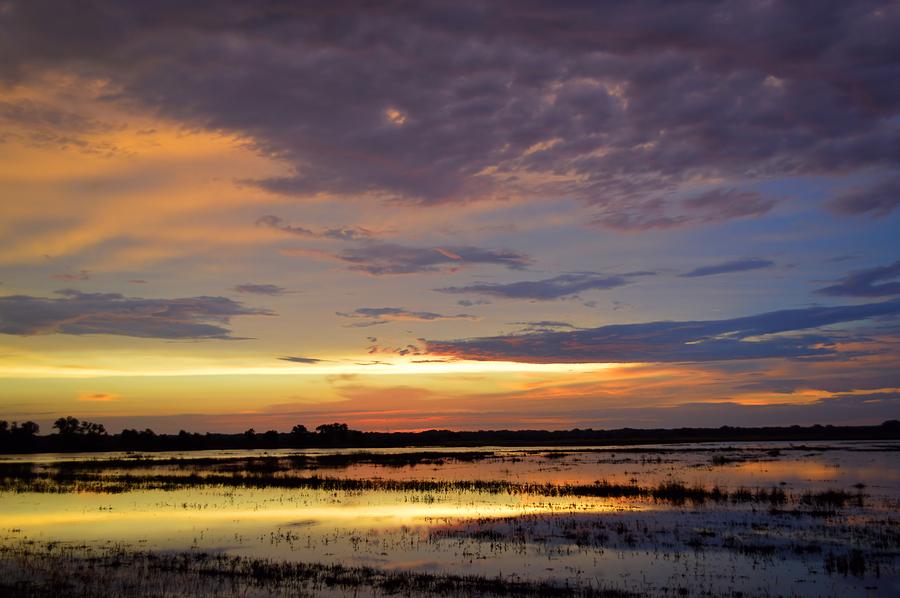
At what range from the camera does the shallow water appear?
19.2 metres

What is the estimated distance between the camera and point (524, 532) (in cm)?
2614

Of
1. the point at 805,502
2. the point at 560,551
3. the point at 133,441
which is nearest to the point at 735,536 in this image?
the point at 560,551

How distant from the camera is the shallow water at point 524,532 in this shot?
1922 cm

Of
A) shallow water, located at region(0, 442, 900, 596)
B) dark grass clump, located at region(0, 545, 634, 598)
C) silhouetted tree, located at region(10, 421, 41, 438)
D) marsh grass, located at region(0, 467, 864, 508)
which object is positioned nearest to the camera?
dark grass clump, located at region(0, 545, 634, 598)

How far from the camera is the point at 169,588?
55.6 feet

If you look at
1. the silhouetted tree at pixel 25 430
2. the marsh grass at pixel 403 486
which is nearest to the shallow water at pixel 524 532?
the marsh grass at pixel 403 486

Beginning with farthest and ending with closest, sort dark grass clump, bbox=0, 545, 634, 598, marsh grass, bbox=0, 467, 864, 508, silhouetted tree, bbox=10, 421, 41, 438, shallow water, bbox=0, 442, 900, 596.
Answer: silhouetted tree, bbox=10, 421, 41, 438 → marsh grass, bbox=0, 467, 864, 508 → shallow water, bbox=0, 442, 900, 596 → dark grass clump, bbox=0, 545, 634, 598

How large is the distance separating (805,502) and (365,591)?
26031 millimetres

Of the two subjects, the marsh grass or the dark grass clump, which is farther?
the marsh grass

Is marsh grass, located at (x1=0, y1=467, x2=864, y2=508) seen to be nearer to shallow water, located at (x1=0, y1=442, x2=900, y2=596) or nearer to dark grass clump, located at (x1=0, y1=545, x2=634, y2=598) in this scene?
shallow water, located at (x1=0, y1=442, x2=900, y2=596)

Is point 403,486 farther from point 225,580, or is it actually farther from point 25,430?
point 25,430

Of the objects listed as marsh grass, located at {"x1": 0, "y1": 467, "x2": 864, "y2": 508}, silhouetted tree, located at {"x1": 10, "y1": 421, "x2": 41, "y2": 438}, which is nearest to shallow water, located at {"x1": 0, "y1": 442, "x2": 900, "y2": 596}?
marsh grass, located at {"x1": 0, "y1": 467, "x2": 864, "y2": 508}

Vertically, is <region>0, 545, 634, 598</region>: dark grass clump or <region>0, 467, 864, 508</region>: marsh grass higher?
A: <region>0, 545, 634, 598</region>: dark grass clump

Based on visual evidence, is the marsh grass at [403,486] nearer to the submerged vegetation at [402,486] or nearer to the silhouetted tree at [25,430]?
the submerged vegetation at [402,486]
